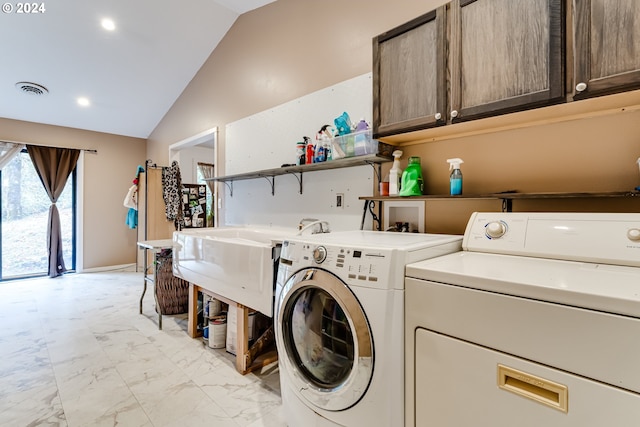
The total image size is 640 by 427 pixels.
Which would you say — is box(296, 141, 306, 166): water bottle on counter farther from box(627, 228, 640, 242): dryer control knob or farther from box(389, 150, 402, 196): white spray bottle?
box(627, 228, 640, 242): dryer control knob

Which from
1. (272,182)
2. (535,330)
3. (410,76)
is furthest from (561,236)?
(272,182)

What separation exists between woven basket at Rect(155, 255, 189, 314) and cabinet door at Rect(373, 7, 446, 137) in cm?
252

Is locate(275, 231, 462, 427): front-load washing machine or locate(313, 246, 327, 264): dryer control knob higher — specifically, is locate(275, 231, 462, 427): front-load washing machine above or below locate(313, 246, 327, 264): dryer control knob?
below

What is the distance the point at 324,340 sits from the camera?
1344mm

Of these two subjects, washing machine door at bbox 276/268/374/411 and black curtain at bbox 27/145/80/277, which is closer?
washing machine door at bbox 276/268/374/411

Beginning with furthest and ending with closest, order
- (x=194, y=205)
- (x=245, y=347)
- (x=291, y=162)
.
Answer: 1. (x=194, y=205)
2. (x=291, y=162)
3. (x=245, y=347)

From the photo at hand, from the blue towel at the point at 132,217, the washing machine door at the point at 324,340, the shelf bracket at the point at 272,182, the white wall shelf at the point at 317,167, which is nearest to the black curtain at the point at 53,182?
the blue towel at the point at 132,217

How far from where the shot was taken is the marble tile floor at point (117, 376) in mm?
1603

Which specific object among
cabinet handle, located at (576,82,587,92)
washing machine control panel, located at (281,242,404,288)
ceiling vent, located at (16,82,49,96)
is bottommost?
washing machine control panel, located at (281,242,404,288)

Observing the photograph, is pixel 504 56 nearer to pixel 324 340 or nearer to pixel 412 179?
pixel 412 179

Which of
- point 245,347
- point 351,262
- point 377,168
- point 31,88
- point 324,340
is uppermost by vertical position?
point 31,88

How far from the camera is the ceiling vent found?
354 centimetres

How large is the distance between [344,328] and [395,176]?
Answer: 0.98m

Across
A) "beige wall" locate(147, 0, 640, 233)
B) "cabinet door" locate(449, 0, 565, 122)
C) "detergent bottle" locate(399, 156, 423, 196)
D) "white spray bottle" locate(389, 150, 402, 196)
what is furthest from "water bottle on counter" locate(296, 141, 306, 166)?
"cabinet door" locate(449, 0, 565, 122)
